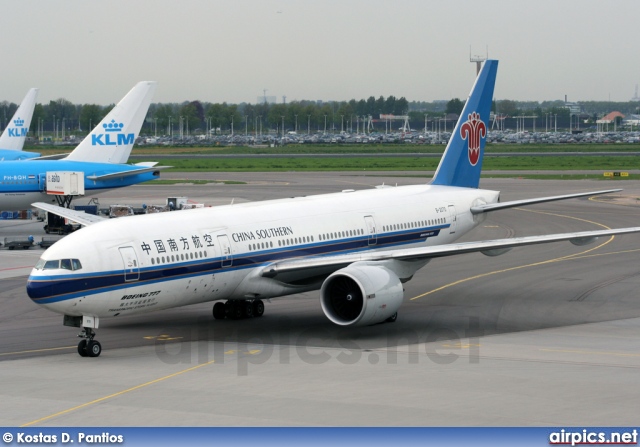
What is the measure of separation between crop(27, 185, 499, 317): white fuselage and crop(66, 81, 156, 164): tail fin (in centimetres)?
2949

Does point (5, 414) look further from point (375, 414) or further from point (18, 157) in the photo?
point (18, 157)

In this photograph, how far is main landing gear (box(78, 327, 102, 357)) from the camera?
28109mm

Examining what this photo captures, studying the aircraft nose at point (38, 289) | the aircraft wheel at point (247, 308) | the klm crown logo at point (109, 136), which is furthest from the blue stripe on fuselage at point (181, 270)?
the klm crown logo at point (109, 136)

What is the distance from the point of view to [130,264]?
28297 millimetres

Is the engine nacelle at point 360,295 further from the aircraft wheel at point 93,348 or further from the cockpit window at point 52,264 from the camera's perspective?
the cockpit window at point 52,264

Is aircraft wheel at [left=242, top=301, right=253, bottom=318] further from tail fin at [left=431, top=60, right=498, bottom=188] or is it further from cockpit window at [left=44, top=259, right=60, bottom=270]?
tail fin at [left=431, top=60, right=498, bottom=188]

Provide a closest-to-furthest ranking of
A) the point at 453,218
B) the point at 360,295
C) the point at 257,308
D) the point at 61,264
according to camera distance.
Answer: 1. the point at 61,264
2. the point at 360,295
3. the point at 257,308
4. the point at 453,218

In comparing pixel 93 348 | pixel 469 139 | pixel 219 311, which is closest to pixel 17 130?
pixel 469 139

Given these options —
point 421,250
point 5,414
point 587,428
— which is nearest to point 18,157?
point 421,250

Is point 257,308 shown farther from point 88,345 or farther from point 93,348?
point 88,345

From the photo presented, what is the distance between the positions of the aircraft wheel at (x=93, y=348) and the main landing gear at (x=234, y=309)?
6.41 meters

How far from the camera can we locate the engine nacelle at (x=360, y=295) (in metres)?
29.8

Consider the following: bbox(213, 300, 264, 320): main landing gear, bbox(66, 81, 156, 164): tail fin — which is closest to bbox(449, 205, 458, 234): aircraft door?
bbox(213, 300, 264, 320): main landing gear

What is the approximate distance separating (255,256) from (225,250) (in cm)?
137
